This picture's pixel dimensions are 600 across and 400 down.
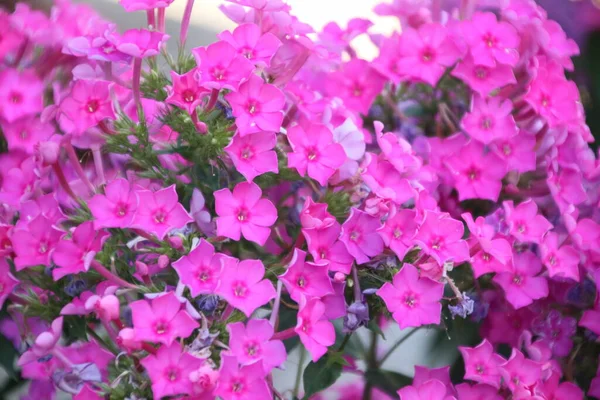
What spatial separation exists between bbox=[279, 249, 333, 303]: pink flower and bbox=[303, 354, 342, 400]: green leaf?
0.30 ft

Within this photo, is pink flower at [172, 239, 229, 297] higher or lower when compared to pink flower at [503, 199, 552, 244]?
higher

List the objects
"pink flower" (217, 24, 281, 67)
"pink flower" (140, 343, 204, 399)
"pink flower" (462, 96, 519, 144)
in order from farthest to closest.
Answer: "pink flower" (462, 96, 519, 144) → "pink flower" (217, 24, 281, 67) → "pink flower" (140, 343, 204, 399)

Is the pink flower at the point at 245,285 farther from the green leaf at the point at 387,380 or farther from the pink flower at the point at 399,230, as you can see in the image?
the green leaf at the point at 387,380

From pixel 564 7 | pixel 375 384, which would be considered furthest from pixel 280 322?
pixel 564 7

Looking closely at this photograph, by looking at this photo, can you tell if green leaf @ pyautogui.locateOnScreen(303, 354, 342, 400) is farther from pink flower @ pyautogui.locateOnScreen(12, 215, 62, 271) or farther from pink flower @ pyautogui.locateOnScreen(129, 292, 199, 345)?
pink flower @ pyautogui.locateOnScreen(12, 215, 62, 271)

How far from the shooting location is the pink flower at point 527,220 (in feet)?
2.32

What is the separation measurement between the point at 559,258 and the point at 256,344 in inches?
13.3

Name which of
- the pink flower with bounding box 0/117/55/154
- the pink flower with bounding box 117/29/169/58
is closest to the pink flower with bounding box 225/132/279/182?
the pink flower with bounding box 117/29/169/58

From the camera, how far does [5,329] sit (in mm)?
747

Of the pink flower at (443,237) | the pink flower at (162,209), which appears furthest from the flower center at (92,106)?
Result: the pink flower at (443,237)

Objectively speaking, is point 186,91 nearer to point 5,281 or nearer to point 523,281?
point 5,281

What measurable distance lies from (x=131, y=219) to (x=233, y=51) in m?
0.17

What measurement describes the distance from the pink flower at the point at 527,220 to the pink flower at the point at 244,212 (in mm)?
258

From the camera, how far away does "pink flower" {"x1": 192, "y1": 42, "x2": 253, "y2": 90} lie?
0.61 metres
